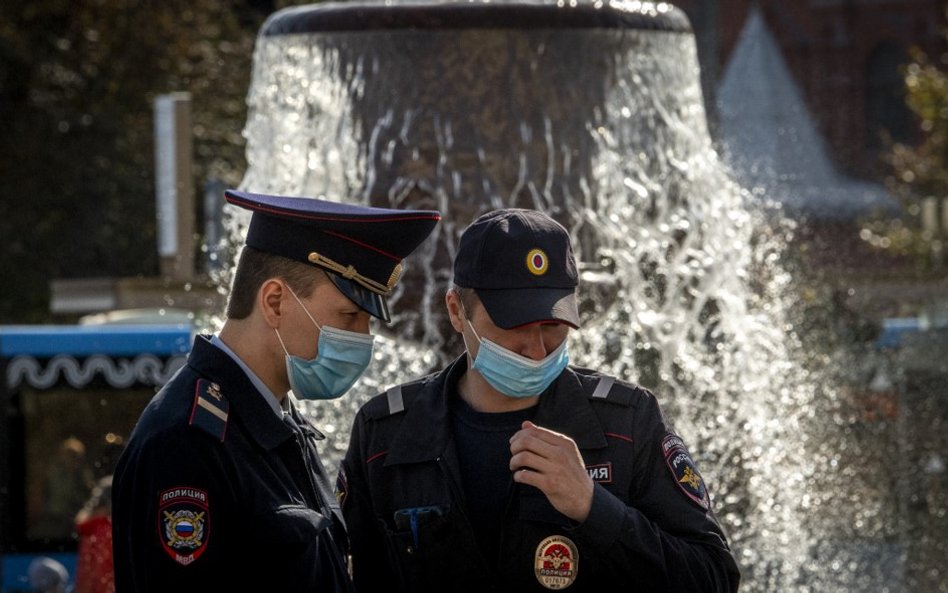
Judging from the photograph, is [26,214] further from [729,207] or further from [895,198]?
[729,207]

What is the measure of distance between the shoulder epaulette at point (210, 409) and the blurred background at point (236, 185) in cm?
272

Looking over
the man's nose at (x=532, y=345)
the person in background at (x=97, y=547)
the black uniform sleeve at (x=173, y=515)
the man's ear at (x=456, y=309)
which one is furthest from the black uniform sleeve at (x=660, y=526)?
Result: the person in background at (x=97, y=547)

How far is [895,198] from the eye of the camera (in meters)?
25.0

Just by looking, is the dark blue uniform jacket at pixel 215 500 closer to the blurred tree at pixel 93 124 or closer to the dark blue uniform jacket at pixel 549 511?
the dark blue uniform jacket at pixel 549 511

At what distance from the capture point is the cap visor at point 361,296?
2723mm

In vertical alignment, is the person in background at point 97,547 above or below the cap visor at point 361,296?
below

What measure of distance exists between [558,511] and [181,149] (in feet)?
29.4

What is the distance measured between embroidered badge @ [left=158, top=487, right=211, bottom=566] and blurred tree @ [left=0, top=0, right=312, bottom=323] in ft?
56.0

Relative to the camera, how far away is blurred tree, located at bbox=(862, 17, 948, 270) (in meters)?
20.9

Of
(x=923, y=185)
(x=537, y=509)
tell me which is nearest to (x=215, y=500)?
(x=537, y=509)

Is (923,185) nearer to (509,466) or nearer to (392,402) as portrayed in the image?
(392,402)

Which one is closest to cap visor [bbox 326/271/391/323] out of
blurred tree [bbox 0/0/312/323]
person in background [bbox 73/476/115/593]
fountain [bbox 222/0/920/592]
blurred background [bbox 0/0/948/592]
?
fountain [bbox 222/0/920/592]

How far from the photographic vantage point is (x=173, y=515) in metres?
2.41

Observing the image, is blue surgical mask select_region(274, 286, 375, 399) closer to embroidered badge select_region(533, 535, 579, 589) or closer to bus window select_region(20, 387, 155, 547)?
embroidered badge select_region(533, 535, 579, 589)
